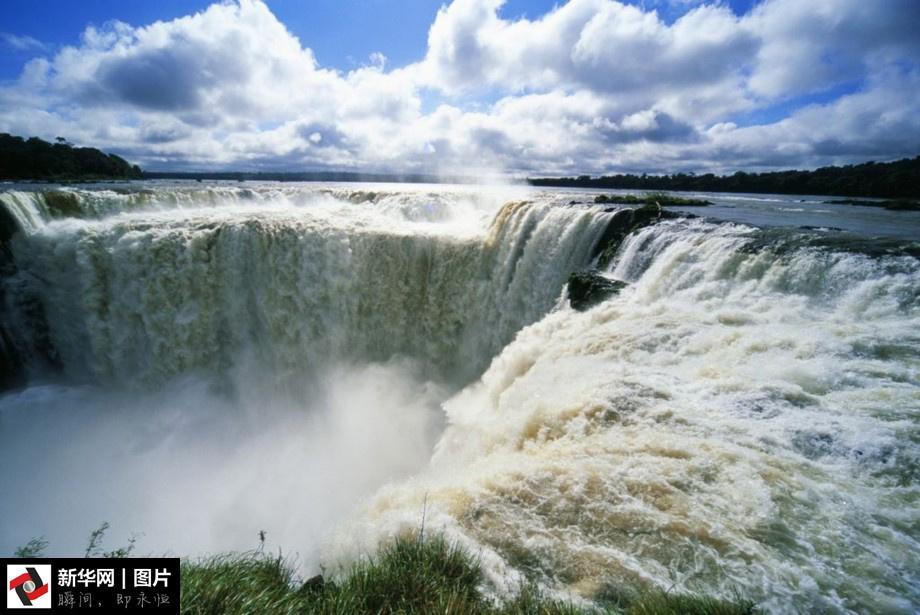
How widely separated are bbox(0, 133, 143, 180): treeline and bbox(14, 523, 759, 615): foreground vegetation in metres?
52.0

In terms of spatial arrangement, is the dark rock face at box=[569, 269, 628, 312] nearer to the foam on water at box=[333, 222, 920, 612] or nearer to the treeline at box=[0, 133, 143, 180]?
the foam on water at box=[333, 222, 920, 612]

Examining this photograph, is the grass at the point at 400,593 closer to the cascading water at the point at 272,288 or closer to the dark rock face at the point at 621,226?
the dark rock face at the point at 621,226

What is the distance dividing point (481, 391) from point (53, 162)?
173 ft

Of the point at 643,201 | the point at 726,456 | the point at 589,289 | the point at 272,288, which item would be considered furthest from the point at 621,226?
the point at 272,288

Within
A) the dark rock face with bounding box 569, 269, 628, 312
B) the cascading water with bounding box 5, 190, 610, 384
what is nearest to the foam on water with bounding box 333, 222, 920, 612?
the dark rock face with bounding box 569, 269, 628, 312

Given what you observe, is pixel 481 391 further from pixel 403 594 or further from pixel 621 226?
pixel 403 594

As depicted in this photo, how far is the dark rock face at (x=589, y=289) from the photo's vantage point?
8789 mm

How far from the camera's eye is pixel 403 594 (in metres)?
2.89

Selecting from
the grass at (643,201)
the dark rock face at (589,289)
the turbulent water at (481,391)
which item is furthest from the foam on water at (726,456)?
the grass at (643,201)

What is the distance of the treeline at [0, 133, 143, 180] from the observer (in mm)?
38250

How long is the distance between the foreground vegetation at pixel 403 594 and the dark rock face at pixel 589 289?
6.44 metres

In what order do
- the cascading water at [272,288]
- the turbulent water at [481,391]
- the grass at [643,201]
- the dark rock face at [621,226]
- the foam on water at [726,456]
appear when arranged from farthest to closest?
the grass at [643,201]
the cascading water at [272,288]
the dark rock face at [621,226]
the turbulent water at [481,391]
the foam on water at [726,456]

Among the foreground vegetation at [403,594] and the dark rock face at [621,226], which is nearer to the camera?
the foreground vegetation at [403,594]

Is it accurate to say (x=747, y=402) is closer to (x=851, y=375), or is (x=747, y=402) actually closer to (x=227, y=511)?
(x=851, y=375)
